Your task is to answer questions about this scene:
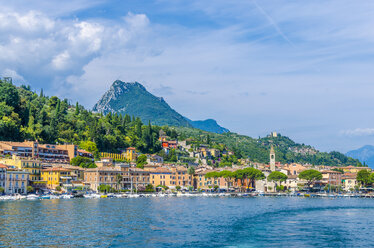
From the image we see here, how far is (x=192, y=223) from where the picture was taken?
48406 mm

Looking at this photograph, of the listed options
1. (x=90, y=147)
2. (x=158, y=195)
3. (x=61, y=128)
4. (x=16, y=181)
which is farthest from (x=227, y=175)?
(x=16, y=181)

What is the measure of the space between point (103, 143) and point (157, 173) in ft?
76.5

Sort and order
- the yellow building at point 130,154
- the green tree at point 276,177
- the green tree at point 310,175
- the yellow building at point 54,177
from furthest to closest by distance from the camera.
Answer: the yellow building at point 130,154, the green tree at point 276,177, the green tree at point 310,175, the yellow building at point 54,177

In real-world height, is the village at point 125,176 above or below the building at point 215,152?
below

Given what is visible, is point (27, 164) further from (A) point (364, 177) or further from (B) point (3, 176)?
(A) point (364, 177)

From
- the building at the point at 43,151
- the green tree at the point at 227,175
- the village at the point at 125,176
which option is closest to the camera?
the village at the point at 125,176

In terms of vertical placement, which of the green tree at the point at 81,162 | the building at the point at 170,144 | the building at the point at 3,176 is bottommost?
the building at the point at 3,176

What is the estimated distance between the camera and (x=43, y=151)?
115 m

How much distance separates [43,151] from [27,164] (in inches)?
742

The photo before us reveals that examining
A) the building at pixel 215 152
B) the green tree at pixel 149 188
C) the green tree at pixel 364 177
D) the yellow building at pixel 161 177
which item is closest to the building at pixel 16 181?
the green tree at pixel 149 188

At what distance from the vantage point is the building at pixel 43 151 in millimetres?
104981

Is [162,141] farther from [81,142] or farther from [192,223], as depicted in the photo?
[192,223]

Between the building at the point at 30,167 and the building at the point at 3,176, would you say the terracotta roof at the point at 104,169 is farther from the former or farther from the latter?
the building at the point at 3,176

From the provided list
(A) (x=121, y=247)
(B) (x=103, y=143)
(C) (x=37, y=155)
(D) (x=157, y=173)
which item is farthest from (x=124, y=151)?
(A) (x=121, y=247)
